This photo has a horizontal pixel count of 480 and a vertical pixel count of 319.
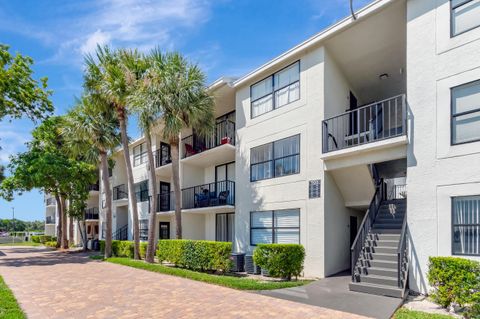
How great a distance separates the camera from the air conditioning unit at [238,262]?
14.7 metres

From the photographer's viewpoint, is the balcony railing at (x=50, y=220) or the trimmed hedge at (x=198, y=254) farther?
the balcony railing at (x=50, y=220)

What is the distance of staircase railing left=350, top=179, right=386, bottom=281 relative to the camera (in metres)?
10.5

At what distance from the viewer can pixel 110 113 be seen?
21.3m

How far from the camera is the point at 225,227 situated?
19828 mm

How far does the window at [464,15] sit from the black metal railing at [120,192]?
26149 millimetres

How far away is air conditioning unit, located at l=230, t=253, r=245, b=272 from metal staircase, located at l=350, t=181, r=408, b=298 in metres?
5.49

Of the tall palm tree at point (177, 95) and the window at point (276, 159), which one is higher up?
the tall palm tree at point (177, 95)

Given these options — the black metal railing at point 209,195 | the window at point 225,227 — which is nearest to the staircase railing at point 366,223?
the black metal railing at point 209,195

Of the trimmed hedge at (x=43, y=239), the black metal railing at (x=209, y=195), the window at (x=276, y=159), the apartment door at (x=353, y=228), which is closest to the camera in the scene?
the window at (x=276, y=159)

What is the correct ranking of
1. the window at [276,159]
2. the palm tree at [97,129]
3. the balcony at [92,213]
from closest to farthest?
the window at [276,159] < the palm tree at [97,129] < the balcony at [92,213]

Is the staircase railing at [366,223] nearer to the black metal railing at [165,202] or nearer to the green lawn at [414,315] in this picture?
the green lawn at [414,315]

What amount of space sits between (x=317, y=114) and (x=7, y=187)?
2546cm

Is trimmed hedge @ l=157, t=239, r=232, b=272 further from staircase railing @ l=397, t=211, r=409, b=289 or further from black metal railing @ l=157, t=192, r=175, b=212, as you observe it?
staircase railing @ l=397, t=211, r=409, b=289

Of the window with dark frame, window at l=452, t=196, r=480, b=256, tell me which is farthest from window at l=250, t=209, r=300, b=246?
the window with dark frame
